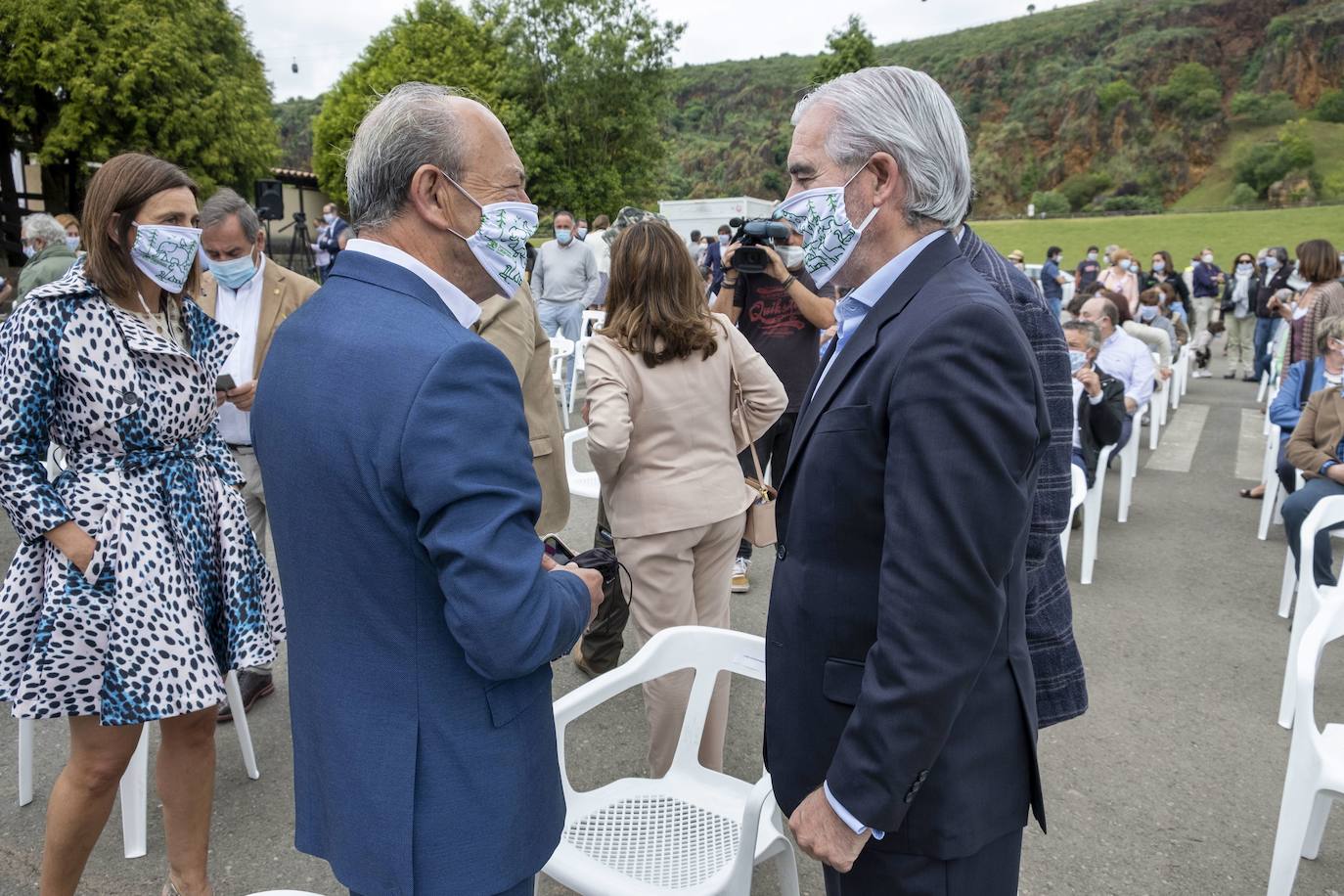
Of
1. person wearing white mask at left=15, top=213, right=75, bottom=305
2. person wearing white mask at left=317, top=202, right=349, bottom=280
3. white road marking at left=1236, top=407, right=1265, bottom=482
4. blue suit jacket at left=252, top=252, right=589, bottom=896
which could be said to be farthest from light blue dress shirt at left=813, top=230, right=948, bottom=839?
person wearing white mask at left=317, top=202, right=349, bottom=280

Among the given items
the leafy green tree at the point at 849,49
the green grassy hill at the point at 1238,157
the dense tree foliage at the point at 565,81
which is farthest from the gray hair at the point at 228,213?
the green grassy hill at the point at 1238,157

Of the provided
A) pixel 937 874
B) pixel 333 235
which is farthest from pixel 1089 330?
pixel 333 235

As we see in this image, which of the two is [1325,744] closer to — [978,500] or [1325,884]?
[1325,884]

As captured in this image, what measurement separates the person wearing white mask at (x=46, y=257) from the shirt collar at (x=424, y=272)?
4.71m

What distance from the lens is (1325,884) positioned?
255cm

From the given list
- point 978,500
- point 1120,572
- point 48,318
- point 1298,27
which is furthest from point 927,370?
point 1298,27

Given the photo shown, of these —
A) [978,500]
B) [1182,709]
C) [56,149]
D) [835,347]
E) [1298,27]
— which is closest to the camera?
[978,500]

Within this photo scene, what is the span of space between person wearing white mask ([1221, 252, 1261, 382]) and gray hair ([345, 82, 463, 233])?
14.2 metres

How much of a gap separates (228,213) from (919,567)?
3.01 m

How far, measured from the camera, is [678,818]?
2260mm

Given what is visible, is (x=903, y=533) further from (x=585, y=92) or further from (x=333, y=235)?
(x=585, y=92)

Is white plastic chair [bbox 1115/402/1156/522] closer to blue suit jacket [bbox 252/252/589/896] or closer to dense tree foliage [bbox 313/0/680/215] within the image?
blue suit jacket [bbox 252/252/589/896]

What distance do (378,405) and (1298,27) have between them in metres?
118

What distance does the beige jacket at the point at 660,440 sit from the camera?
109 inches
